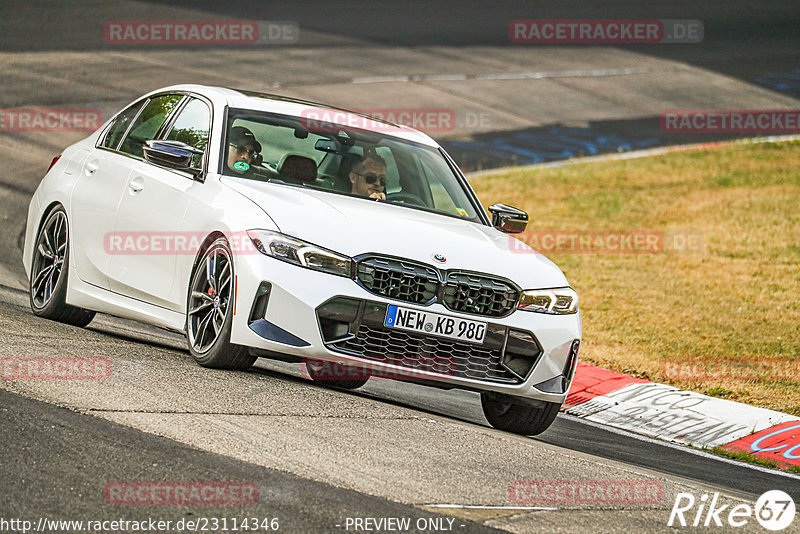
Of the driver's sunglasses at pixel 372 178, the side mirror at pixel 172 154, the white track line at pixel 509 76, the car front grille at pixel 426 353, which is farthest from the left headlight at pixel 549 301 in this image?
the white track line at pixel 509 76

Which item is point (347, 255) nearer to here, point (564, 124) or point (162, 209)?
point (162, 209)

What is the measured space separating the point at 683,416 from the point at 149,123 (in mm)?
4650

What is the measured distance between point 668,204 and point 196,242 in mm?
13677

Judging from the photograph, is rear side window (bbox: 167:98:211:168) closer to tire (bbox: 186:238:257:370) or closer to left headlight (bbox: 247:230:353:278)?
tire (bbox: 186:238:257:370)

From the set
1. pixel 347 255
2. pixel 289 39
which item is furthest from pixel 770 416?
pixel 289 39

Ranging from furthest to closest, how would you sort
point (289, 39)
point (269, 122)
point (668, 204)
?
1. point (289, 39)
2. point (668, 204)
3. point (269, 122)

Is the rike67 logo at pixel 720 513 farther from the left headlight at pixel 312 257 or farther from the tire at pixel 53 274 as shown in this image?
the tire at pixel 53 274

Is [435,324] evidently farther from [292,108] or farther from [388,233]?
[292,108]

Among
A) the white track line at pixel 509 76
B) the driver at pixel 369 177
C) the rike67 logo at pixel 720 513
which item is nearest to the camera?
the rike67 logo at pixel 720 513

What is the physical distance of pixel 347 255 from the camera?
6.98m

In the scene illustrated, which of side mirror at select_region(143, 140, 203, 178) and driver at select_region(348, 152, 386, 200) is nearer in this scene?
side mirror at select_region(143, 140, 203, 178)

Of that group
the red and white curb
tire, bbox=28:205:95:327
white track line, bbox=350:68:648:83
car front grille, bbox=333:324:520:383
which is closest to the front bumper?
car front grille, bbox=333:324:520:383

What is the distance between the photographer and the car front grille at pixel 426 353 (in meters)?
7.03

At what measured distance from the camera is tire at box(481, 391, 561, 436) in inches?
305
